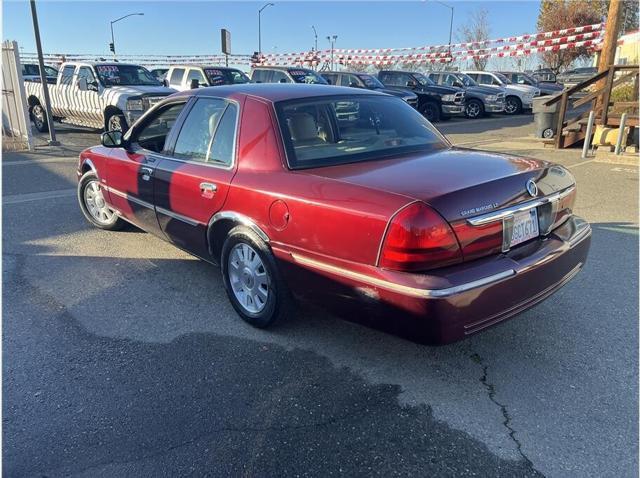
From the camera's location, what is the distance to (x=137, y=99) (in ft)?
37.5

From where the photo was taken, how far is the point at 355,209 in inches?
105

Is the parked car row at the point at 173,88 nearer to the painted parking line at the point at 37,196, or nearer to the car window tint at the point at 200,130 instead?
the painted parking line at the point at 37,196

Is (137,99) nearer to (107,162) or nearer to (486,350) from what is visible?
(107,162)

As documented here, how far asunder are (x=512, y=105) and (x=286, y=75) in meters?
11.6

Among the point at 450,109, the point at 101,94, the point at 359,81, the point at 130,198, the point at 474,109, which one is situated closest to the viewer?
the point at 130,198

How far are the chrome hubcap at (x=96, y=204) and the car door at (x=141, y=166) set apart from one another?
0.44m

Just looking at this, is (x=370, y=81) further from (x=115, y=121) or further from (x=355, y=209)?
(x=355, y=209)

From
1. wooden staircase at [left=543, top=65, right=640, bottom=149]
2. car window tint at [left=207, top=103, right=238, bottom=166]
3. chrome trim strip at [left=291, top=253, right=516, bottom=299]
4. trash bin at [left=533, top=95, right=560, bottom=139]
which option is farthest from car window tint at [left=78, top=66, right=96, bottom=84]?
chrome trim strip at [left=291, top=253, right=516, bottom=299]

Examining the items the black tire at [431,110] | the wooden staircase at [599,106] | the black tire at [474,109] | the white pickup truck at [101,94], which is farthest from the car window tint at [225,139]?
the black tire at [474,109]

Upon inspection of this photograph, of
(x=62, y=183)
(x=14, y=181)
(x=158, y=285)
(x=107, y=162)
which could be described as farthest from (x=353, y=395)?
(x=14, y=181)

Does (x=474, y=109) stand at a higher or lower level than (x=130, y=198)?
lower

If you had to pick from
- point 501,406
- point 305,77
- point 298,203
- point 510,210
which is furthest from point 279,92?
point 305,77

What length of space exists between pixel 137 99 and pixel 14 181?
394cm

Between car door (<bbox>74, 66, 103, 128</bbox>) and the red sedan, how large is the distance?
29.2 ft
